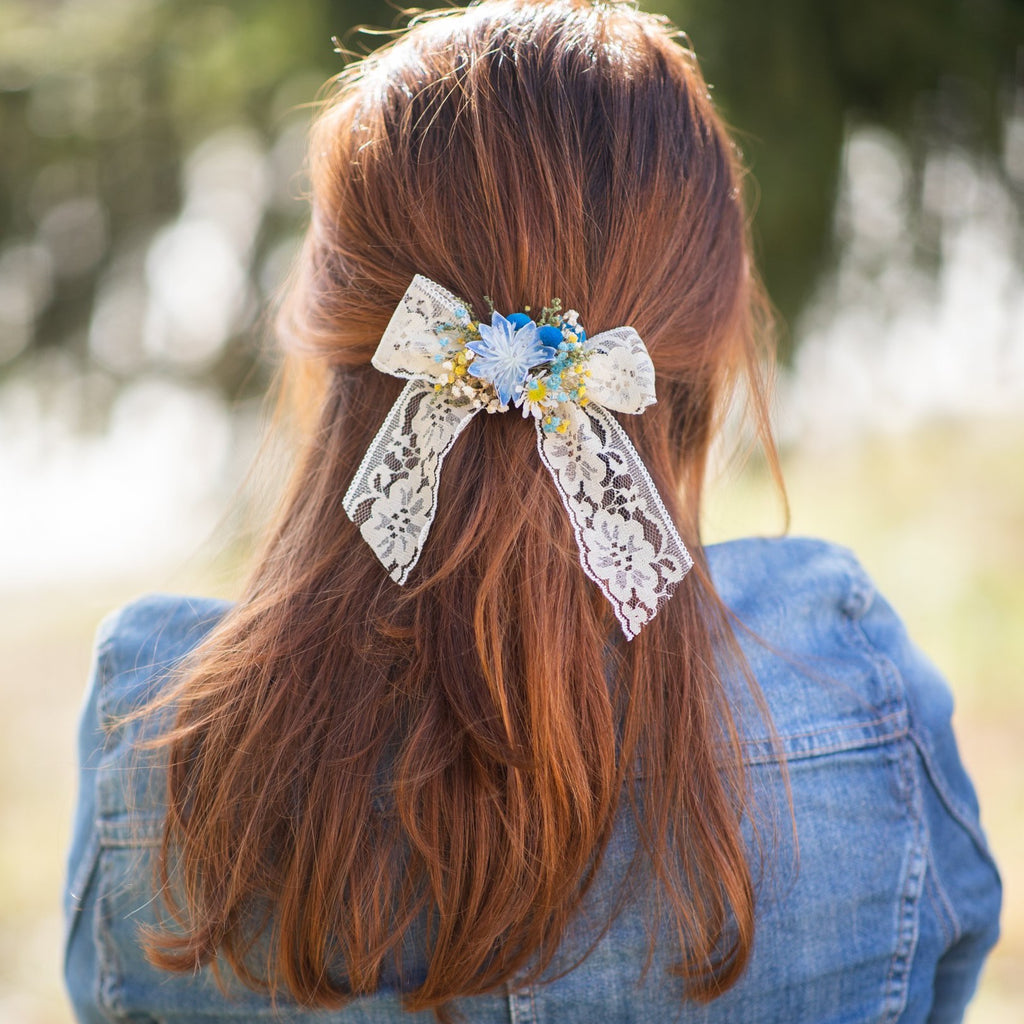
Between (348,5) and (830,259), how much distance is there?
2.95 feet

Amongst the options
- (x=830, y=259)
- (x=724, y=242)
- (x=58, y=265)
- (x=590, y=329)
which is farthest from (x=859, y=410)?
(x=58, y=265)

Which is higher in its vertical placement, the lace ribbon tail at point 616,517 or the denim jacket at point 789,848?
the lace ribbon tail at point 616,517

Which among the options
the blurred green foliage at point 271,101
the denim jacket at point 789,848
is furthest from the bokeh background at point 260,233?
the denim jacket at point 789,848

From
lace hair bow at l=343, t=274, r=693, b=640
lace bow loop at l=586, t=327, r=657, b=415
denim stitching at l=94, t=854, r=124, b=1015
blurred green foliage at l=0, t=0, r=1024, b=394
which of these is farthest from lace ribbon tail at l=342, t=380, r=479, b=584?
blurred green foliage at l=0, t=0, r=1024, b=394

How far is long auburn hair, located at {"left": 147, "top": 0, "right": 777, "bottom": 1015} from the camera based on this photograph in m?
0.76

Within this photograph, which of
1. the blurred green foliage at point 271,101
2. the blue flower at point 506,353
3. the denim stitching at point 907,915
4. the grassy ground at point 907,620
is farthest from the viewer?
the grassy ground at point 907,620

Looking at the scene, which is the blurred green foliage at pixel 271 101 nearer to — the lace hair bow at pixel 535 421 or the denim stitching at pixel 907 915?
the lace hair bow at pixel 535 421

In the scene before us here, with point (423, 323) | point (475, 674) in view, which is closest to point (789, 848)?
point (475, 674)

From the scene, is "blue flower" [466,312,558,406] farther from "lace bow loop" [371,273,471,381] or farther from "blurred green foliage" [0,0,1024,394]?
"blurred green foliage" [0,0,1024,394]

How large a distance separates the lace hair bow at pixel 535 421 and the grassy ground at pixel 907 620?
1228 millimetres

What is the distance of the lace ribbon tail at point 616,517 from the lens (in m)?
0.78

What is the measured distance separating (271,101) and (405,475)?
3.67ft

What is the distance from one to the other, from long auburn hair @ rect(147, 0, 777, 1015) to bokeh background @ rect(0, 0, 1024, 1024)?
0.43 metres

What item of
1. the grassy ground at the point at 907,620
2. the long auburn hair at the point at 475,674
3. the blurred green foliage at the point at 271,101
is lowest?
the grassy ground at the point at 907,620
